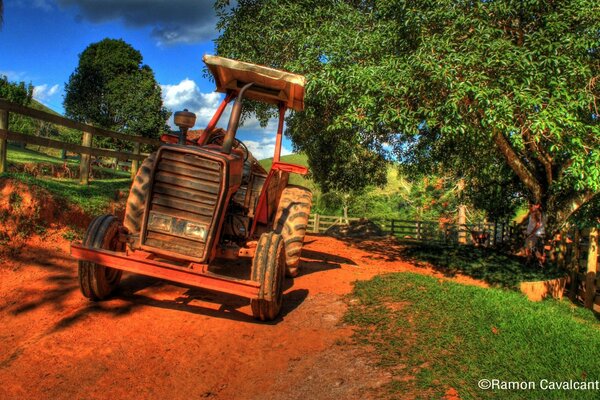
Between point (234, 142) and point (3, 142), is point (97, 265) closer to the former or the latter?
point (234, 142)

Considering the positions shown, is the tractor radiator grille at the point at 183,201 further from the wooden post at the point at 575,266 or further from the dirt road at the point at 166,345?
the wooden post at the point at 575,266

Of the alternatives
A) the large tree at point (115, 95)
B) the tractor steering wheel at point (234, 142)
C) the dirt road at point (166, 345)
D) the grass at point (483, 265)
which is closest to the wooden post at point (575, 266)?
the grass at point (483, 265)

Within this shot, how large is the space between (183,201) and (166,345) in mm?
1513

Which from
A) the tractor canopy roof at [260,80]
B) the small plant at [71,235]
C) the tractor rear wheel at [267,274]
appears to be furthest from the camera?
the small plant at [71,235]

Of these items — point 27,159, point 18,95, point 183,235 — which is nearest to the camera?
point 183,235

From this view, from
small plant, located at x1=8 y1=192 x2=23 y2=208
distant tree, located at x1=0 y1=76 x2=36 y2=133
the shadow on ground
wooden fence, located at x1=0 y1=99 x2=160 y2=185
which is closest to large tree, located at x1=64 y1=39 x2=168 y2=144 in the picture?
distant tree, located at x1=0 y1=76 x2=36 y2=133

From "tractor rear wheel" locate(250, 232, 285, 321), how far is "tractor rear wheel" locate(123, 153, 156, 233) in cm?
161

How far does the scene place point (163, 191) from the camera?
5.01 m

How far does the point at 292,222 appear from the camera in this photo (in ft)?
22.6

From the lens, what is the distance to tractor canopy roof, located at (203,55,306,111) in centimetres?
612

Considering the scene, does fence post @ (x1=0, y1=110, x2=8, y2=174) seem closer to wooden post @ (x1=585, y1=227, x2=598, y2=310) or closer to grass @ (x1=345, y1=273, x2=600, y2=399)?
grass @ (x1=345, y1=273, x2=600, y2=399)

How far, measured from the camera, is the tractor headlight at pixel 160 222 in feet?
16.3

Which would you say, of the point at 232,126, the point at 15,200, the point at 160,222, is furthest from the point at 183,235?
the point at 15,200

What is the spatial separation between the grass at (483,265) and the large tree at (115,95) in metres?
19.0
